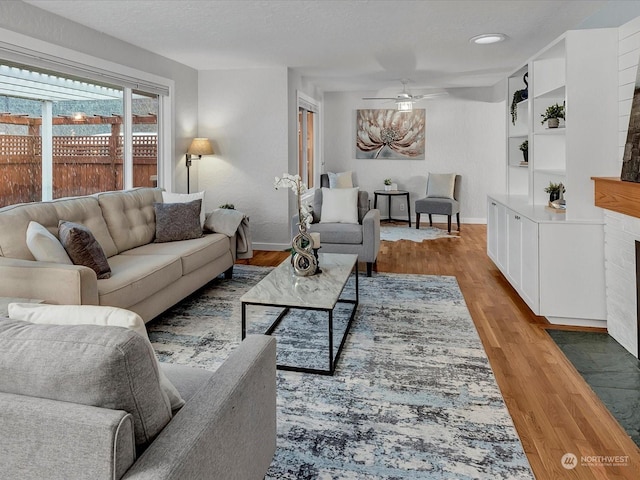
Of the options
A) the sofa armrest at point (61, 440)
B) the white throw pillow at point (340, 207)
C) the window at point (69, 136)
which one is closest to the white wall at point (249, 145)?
the window at point (69, 136)

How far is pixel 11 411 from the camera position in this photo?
0.96 meters

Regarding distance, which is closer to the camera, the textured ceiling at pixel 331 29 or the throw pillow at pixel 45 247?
the throw pillow at pixel 45 247

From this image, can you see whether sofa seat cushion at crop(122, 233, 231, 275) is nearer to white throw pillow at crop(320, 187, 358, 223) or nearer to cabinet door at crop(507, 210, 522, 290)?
white throw pillow at crop(320, 187, 358, 223)

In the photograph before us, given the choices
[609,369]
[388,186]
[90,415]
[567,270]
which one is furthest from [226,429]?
[388,186]

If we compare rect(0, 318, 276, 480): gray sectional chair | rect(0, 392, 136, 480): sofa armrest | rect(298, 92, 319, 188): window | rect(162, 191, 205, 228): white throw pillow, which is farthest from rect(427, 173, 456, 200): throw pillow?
rect(0, 392, 136, 480): sofa armrest

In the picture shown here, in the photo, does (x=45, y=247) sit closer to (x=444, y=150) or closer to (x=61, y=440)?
(x=61, y=440)

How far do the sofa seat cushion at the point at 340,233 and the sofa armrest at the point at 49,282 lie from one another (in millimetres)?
2568

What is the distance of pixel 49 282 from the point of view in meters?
2.56

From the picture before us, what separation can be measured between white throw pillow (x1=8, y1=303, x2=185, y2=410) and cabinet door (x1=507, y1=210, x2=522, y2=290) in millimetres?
3356

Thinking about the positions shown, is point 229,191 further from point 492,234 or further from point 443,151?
point 443,151

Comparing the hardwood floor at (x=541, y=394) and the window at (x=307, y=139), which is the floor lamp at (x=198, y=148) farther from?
the hardwood floor at (x=541, y=394)

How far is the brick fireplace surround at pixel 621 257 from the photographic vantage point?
2.73 metres

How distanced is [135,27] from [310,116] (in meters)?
4.42

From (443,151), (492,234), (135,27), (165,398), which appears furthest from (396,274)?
(443,151)
